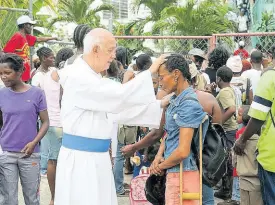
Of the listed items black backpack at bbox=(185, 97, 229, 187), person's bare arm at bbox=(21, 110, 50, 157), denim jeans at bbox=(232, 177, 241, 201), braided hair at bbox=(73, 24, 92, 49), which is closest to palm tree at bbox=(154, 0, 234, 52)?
denim jeans at bbox=(232, 177, 241, 201)

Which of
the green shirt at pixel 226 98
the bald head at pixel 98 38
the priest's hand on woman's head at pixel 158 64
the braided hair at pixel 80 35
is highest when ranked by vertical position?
the bald head at pixel 98 38

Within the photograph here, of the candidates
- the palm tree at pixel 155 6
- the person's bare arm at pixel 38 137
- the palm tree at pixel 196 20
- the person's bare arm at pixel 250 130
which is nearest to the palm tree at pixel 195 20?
the palm tree at pixel 196 20

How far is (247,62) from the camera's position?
8.91 meters

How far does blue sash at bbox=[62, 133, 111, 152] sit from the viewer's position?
4.12 meters

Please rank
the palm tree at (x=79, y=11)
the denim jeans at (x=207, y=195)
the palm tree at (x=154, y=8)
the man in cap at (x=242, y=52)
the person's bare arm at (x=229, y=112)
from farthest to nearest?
the palm tree at (x=79, y=11)
the palm tree at (x=154, y=8)
the man in cap at (x=242, y=52)
the person's bare arm at (x=229, y=112)
the denim jeans at (x=207, y=195)

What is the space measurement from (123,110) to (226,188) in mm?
3300

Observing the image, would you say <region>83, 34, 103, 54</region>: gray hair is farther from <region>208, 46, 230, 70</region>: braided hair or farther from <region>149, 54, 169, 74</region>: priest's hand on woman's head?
<region>208, 46, 230, 70</region>: braided hair

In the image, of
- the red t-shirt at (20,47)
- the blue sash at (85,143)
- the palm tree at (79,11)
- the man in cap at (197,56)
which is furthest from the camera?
the palm tree at (79,11)

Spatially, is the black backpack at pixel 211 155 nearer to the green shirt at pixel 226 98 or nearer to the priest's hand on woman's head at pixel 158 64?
the priest's hand on woman's head at pixel 158 64

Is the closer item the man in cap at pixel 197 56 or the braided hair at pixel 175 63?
the braided hair at pixel 175 63

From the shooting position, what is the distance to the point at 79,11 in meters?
27.0

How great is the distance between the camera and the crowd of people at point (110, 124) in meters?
4.04

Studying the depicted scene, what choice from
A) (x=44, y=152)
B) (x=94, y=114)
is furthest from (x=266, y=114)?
(x=44, y=152)

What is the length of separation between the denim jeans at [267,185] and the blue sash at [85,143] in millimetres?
1693
